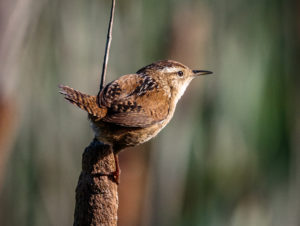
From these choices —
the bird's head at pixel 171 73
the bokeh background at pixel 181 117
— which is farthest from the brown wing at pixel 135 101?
the bokeh background at pixel 181 117

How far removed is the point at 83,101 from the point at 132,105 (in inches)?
17.2

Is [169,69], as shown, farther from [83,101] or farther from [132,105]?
[83,101]

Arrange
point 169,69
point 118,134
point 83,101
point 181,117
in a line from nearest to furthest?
point 83,101, point 118,134, point 169,69, point 181,117

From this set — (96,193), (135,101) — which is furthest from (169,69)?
(96,193)

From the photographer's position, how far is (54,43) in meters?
4.62

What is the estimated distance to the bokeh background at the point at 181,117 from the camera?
Result: 14.8ft

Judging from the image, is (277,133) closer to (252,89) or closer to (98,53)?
(252,89)

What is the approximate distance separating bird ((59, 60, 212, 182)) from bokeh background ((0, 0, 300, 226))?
1142 mm

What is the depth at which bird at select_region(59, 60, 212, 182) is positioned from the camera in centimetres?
278

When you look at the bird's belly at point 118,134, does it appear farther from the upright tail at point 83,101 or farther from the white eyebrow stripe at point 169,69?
the white eyebrow stripe at point 169,69

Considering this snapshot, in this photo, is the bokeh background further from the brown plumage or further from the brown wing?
the brown wing

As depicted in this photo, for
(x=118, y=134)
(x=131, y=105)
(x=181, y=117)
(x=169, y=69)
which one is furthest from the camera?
(x=181, y=117)

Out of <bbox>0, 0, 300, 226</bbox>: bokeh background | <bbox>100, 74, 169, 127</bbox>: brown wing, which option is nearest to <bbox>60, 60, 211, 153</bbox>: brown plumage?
<bbox>100, 74, 169, 127</bbox>: brown wing

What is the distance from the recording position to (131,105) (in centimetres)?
301
